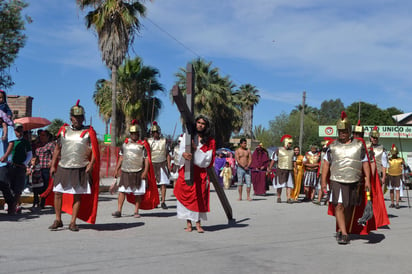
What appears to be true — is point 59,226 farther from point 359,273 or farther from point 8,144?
point 359,273

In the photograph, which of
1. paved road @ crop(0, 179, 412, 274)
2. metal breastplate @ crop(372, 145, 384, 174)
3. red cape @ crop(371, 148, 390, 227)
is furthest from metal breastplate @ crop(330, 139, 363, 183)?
metal breastplate @ crop(372, 145, 384, 174)

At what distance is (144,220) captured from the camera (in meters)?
9.95

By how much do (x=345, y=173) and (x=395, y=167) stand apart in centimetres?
773

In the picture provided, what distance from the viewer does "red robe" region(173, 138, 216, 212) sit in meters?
8.45

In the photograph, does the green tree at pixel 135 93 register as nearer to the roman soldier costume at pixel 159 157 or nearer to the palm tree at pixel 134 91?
A: the palm tree at pixel 134 91

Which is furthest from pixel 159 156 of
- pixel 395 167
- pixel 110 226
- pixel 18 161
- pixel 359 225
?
pixel 395 167

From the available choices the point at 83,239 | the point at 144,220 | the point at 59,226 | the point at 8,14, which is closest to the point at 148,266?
the point at 83,239

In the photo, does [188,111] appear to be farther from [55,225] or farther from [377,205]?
[377,205]

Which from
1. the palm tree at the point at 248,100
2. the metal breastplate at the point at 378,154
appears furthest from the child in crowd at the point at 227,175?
Answer: the palm tree at the point at 248,100

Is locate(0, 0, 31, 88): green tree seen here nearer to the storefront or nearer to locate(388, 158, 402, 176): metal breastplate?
locate(388, 158, 402, 176): metal breastplate

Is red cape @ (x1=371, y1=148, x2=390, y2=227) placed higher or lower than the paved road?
higher

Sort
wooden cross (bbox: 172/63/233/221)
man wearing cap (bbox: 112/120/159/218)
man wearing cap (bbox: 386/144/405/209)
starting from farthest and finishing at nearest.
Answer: man wearing cap (bbox: 386/144/405/209) < man wearing cap (bbox: 112/120/159/218) < wooden cross (bbox: 172/63/233/221)

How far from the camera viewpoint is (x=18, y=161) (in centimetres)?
1021

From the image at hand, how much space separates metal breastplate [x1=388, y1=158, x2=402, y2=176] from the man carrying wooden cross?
321 inches
